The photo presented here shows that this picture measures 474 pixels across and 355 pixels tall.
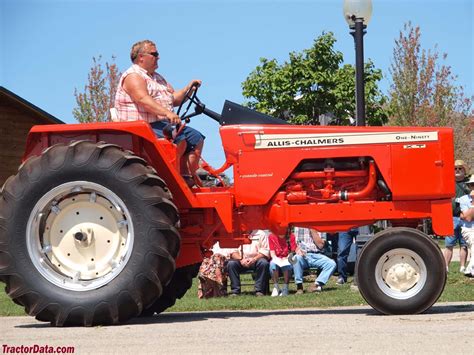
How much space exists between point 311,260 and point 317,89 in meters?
17.4

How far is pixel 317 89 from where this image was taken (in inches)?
1238

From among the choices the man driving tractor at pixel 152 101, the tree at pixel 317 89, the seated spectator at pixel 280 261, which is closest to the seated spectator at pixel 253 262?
the seated spectator at pixel 280 261

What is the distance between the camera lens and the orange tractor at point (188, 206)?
8109mm

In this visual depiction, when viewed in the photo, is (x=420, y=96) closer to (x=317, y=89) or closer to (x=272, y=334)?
(x=317, y=89)

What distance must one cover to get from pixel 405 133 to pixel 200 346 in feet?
10.4

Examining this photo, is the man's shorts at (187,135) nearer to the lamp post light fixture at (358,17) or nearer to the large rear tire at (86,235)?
the large rear tire at (86,235)

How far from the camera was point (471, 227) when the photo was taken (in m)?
14.5

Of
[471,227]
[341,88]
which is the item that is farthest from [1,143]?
[471,227]

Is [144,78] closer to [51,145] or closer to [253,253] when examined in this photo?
[51,145]

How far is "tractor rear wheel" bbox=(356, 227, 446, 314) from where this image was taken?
27.5 ft

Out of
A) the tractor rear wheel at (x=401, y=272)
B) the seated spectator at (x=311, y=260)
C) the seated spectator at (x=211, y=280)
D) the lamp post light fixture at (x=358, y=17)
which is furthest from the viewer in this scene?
the seated spectator at (x=311, y=260)

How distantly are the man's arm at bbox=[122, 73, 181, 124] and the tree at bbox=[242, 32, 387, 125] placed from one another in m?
22.4

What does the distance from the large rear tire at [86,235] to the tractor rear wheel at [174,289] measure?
1.21 meters

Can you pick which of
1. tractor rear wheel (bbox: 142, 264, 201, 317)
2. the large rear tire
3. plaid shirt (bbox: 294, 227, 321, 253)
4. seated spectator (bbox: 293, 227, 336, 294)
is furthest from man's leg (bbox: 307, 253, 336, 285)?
the large rear tire
